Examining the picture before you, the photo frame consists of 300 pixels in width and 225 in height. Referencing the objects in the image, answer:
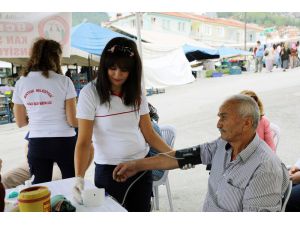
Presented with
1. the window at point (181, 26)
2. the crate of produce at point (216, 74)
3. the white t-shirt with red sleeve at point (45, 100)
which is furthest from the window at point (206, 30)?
the white t-shirt with red sleeve at point (45, 100)

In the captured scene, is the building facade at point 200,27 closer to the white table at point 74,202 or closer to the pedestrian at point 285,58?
the pedestrian at point 285,58

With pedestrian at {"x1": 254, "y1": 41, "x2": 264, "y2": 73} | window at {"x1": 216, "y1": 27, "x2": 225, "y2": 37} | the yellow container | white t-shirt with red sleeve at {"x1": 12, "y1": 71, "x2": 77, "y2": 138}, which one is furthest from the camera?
window at {"x1": 216, "y1": 27, "x2": 225, "y2": 37}

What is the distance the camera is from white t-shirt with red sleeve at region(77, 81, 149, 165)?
1.69 m

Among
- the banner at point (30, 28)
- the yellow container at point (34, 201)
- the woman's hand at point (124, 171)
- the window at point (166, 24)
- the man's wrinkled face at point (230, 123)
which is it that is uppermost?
the window at point (166, 24)

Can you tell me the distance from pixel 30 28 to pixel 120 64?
2.76 metres

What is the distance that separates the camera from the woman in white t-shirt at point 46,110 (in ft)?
7.23

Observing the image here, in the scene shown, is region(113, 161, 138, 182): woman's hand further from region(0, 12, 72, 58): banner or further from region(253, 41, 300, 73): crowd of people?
region(253, 41, 300, 73): crowd of people

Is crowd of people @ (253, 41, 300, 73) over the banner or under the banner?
under

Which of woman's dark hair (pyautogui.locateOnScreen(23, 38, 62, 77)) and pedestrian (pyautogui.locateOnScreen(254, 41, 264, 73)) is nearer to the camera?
woman's dark hair (pyautogui.locateOnScreen(23, 38, 62, 77))

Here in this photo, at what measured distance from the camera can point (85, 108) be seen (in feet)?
5.50

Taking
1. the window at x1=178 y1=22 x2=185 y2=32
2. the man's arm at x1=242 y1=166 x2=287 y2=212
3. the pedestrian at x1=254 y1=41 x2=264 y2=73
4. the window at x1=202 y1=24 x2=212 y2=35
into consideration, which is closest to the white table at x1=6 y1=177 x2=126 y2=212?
the man's arm at x1=242 y1=166 x2=287 y2=212
